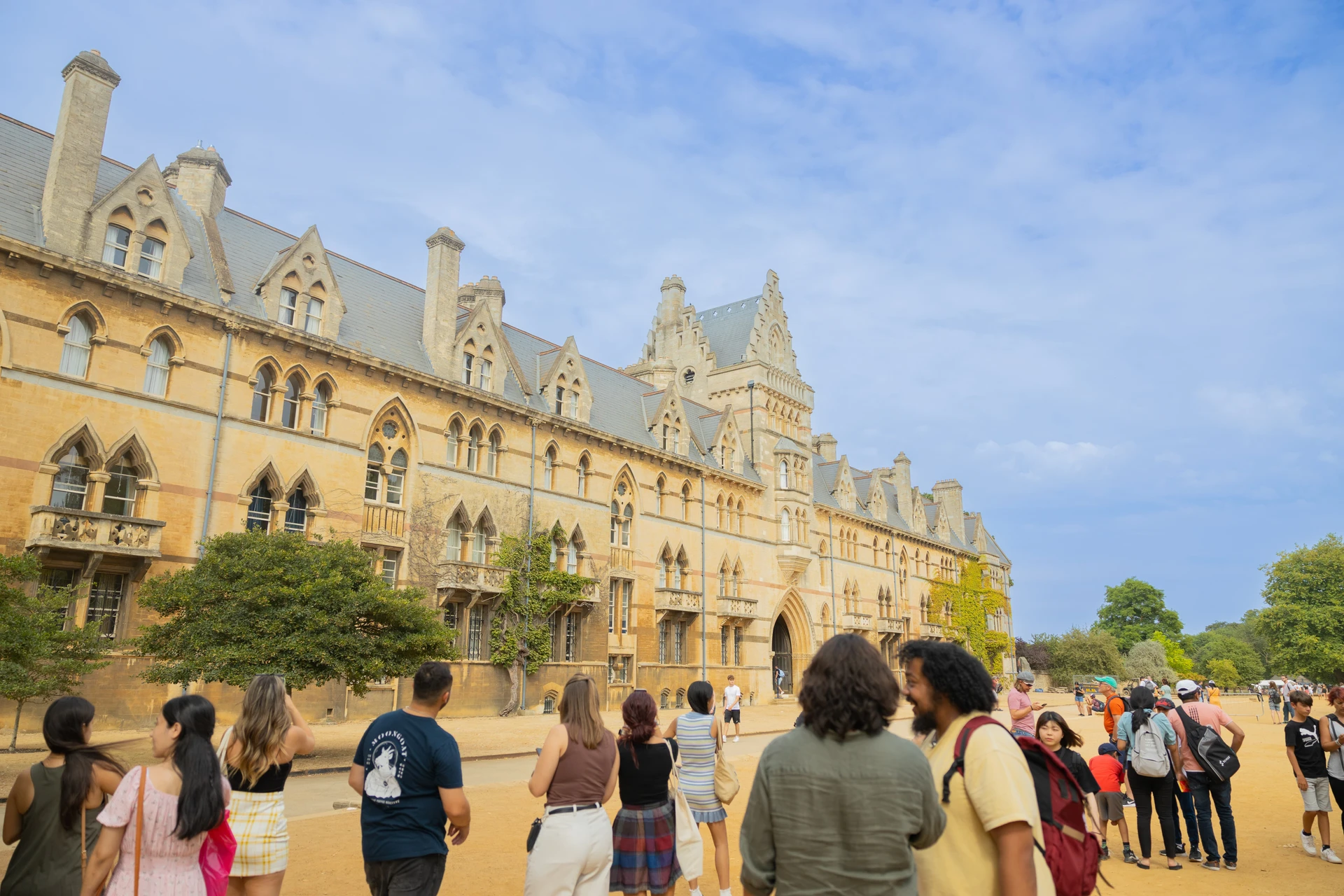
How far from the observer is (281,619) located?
16.9 meters

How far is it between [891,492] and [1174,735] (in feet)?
180

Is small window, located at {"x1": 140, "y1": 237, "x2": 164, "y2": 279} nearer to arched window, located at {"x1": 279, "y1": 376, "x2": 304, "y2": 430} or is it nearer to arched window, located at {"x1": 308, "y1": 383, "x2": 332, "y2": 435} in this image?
arched window, located at {"x1": 279, "y1": 376, "x2": 304, "y2": 430}

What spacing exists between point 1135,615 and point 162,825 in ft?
345

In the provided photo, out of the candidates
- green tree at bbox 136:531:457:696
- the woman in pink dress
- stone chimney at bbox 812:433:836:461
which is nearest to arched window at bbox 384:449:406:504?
green tree at bbox 136:531:457:696

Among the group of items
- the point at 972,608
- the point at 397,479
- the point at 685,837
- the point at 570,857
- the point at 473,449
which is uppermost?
the point at 473,449

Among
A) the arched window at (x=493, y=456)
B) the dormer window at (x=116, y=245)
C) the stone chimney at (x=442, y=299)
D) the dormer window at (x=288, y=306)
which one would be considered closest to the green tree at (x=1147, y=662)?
the arched window at (x=493, y=456)

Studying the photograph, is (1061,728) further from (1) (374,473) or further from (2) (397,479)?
(2) (397,479)

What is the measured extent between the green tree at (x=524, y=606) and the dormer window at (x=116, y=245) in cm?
1402

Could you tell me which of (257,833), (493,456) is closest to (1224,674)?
(493,456)

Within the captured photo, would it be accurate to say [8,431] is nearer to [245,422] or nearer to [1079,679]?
[245,422]

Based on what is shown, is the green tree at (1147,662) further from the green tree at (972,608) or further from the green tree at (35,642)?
the green tree at (35,642)

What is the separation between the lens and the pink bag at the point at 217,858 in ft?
14.4

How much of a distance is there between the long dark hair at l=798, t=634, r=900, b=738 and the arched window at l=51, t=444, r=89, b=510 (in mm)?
21759

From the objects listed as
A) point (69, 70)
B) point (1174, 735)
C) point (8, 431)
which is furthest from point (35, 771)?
point (69, 70)
